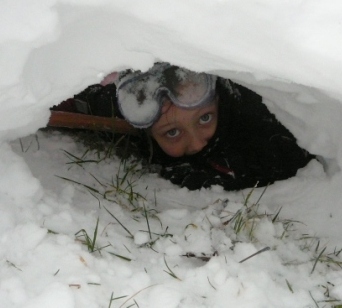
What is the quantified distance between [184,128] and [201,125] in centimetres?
12

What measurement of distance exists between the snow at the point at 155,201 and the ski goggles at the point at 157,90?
0.34 metres

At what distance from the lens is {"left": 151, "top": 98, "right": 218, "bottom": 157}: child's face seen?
89.2 inches

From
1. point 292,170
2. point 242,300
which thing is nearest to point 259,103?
point 292,170

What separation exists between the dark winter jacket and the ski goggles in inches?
10.5

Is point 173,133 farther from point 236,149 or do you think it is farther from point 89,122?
point 236,149

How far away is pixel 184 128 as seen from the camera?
238 cm

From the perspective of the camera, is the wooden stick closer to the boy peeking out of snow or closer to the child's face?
the boy peeking out of snow

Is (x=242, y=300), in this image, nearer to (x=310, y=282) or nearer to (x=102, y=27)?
(x=310, y=282)

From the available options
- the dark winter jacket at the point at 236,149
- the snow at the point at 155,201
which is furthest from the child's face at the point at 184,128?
the snow at the point at 155,201

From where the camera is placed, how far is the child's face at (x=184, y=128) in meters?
2.27

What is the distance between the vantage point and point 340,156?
1937mm

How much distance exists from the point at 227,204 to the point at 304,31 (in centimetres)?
91

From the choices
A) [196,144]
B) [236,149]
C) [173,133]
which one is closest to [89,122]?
[173,133]

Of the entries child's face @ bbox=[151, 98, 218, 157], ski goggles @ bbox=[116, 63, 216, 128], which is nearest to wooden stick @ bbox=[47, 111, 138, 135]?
child's face @ bbox=[151, 98, 218, 157]
